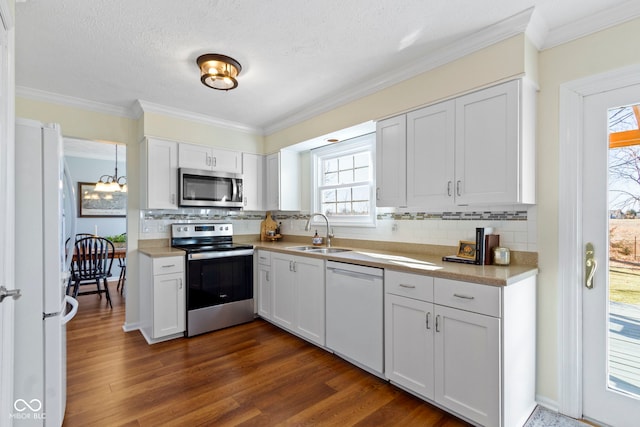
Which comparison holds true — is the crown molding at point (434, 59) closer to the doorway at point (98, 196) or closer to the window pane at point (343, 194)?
the window pane at point (343, 194)

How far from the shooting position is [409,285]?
2.11 meters

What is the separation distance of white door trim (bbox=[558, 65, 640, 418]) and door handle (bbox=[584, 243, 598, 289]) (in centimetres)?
3

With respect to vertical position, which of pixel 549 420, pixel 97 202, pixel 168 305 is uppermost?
pixel 97 202

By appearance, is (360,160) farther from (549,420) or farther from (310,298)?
(549,420)

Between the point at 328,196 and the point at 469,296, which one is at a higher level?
the point at 328,196

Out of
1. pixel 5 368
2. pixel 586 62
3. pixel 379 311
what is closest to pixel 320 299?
pixel 379 311

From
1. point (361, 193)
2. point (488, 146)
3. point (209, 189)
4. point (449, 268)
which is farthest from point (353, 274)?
point (209, 189)

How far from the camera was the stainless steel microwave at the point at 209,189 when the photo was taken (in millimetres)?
3498

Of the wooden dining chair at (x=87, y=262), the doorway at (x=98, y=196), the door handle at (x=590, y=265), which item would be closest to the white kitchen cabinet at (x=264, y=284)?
the wooden dining chair at (x=87, y=262)

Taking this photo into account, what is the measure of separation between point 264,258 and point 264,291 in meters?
0.38

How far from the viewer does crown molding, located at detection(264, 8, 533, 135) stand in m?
1.93

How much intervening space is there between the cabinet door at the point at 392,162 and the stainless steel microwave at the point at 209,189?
6.39 feet

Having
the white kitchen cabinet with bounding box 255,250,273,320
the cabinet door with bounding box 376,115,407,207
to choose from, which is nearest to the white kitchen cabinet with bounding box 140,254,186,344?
the white kitchen cabinet with bounding box 255,250,273,320

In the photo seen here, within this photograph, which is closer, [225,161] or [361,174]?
[361,174]
